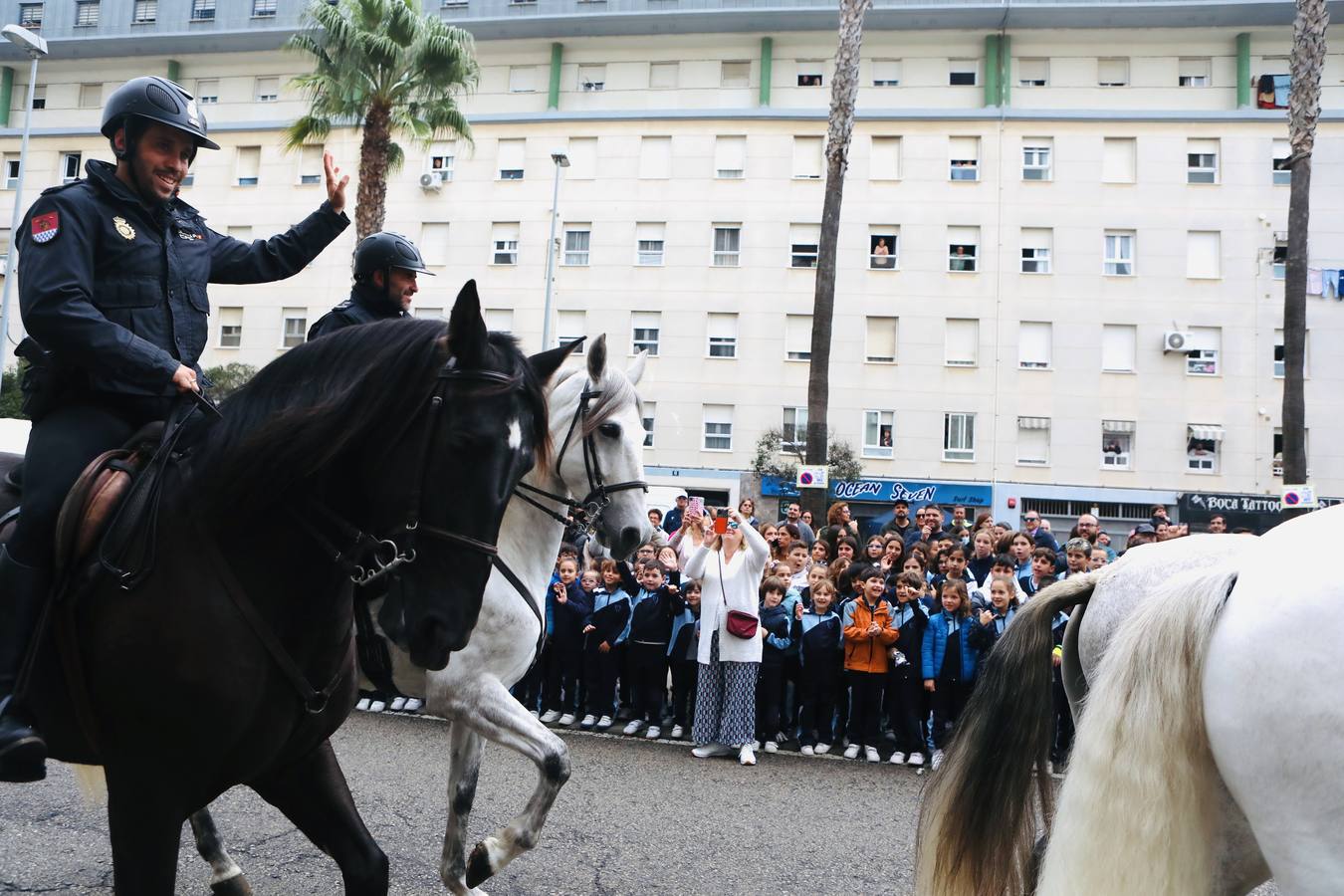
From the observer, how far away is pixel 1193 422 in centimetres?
2878

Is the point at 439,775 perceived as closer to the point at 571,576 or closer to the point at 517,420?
the point at 571,576

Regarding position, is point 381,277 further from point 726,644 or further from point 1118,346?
point 1118,346

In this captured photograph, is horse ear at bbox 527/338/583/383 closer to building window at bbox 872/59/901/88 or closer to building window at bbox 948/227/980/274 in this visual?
building window at bbox 948/227/980/274

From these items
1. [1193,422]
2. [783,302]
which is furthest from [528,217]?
[1193,422]

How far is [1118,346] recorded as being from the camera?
29.2m

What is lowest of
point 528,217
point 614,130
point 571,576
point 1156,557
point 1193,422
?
point 571,576

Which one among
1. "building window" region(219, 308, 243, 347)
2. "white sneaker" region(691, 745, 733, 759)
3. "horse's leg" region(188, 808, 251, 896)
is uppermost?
"building window" region(219, 308, 243, 347)

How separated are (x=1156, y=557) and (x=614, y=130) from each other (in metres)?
30.2

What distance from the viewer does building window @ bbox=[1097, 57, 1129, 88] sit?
3042 cm

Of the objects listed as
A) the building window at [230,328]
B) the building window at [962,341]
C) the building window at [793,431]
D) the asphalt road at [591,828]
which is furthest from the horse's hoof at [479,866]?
the building window at [230,328]

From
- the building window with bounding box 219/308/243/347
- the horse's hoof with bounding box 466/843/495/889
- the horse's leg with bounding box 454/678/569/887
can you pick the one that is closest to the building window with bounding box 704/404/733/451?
the building window with bounding box 219/308/243/347

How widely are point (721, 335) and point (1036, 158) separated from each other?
11.2 meters

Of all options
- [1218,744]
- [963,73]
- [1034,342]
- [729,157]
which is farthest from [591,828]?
[963,73]

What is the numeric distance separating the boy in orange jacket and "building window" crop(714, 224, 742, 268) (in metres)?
23.1
